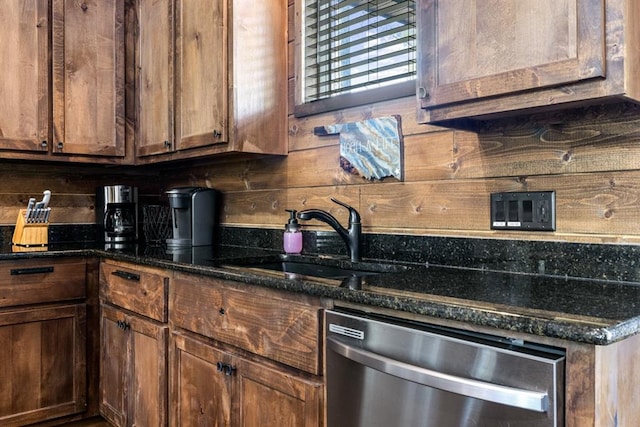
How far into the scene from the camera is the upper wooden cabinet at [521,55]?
1.12 meters

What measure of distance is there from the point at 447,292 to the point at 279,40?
1.57m

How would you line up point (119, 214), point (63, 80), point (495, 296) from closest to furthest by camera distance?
point (495, 296), point (63, 80), point (119, 214)

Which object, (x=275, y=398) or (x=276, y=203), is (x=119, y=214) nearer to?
(x=276, y=203)

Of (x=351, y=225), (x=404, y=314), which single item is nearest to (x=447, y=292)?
(x=404, y=314)

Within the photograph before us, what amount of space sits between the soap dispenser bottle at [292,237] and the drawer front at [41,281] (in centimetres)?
101

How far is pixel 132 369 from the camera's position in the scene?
2266 mm

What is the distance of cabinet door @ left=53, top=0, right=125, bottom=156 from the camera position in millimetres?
2748

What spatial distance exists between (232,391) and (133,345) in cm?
75

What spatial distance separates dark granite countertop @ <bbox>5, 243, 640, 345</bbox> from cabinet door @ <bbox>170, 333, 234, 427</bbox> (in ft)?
0.92

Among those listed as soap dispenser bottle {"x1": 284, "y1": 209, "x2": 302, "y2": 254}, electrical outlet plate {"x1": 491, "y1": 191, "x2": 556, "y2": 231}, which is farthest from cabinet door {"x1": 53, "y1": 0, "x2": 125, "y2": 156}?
electrical outlet plate {"x1": 491, "y1": 191, "x2": 556, "y2": 231}

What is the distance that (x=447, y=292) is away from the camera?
1.22 meters

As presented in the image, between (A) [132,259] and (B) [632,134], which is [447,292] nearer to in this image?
(B) [632,134]

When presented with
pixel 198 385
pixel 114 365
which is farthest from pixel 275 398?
pixel 114 365

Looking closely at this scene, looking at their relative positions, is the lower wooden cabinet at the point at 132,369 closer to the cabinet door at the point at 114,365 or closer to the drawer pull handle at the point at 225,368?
the cabinet door at the point at 114,365
